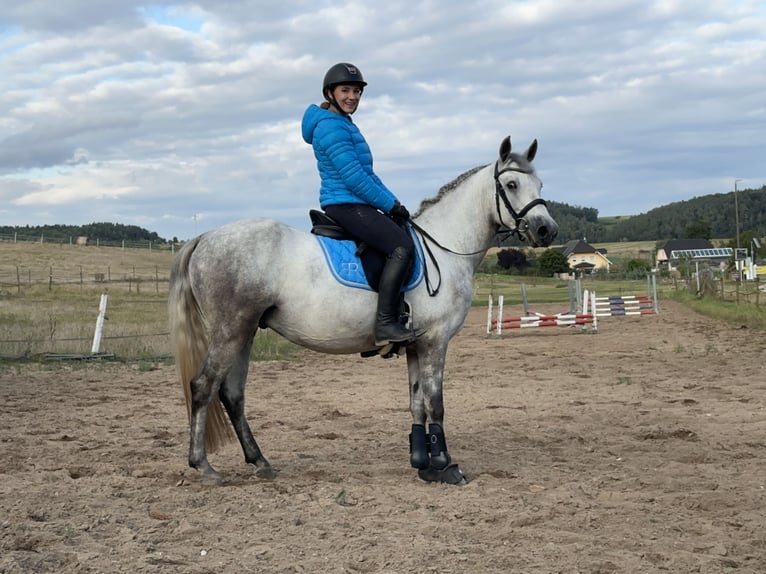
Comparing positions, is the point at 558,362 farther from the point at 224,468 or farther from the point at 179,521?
the point at 179,521

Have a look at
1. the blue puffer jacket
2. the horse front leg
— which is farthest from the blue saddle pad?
the horse front leg

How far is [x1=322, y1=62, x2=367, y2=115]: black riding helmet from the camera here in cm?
614

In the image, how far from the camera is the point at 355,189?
6102mm

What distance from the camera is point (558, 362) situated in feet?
52.1

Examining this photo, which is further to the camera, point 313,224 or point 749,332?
point 749,332

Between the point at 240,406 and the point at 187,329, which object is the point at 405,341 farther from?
the point at 187,329

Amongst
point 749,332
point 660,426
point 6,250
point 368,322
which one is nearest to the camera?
point 368,322

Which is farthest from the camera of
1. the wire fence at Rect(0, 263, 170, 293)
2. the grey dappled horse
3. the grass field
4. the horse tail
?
the wire fence at Rect(0, 263, 170, 293)

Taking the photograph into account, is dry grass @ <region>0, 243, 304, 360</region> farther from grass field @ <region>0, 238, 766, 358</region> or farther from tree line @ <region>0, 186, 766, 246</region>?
tree line @ <region>0, 186, 766, 246</region>

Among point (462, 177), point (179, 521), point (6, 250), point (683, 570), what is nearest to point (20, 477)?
point (179, 521)

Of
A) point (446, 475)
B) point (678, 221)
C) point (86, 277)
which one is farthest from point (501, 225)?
point (678, 221)

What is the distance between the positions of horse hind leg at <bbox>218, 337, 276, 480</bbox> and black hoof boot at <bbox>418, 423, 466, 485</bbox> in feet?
4.16

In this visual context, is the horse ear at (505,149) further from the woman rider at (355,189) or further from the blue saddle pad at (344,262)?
the blue saddle pad at (344,262)

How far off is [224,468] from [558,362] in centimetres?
1023
